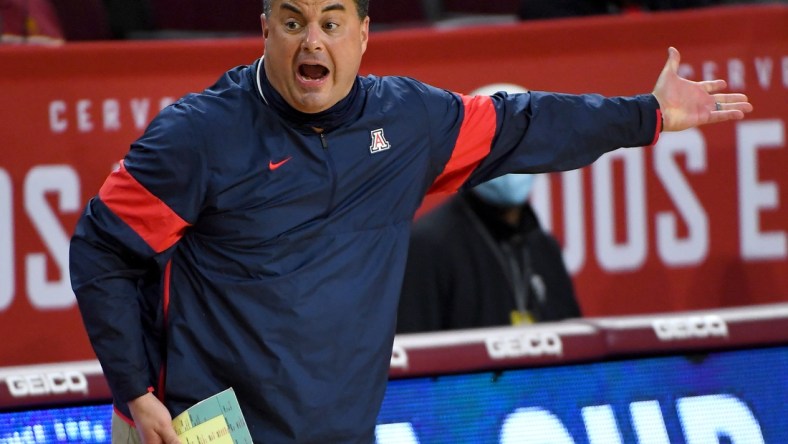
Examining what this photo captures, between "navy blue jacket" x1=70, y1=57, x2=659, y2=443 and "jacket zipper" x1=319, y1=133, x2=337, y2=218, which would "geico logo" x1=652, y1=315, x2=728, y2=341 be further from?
"jacket zipper" x1=319, y1=133, x2=337, y2=218

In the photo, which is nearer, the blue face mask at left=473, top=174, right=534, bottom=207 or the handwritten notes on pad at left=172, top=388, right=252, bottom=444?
the handwritten notes on pad at left=172, top=388, right=252, bottom=444

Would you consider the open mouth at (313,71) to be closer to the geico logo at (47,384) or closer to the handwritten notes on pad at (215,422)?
the handwritten notes on pad at (215,422)

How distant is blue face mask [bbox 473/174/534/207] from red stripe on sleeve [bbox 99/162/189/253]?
252 centimetres

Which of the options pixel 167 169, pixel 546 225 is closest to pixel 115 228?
pixel 167 169

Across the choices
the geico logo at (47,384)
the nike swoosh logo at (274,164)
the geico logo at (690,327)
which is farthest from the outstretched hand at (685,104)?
the geico logo at (47,384)

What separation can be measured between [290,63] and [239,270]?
45 cm

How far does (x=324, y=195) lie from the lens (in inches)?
108

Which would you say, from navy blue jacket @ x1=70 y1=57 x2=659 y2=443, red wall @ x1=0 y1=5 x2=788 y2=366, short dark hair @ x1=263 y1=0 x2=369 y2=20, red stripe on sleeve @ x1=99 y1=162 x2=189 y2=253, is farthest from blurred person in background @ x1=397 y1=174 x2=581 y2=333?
red stripe on sleeve @ x1=99 y1=162 x2=189 y2=253

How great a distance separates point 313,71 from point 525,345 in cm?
98

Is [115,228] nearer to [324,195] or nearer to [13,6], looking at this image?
[324,195]

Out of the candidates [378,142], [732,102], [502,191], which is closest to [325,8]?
[378,142]

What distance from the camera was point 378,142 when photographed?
9.40 ft

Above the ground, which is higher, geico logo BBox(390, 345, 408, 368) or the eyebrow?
the eyebrow

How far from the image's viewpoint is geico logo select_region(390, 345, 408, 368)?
10.8 feet
